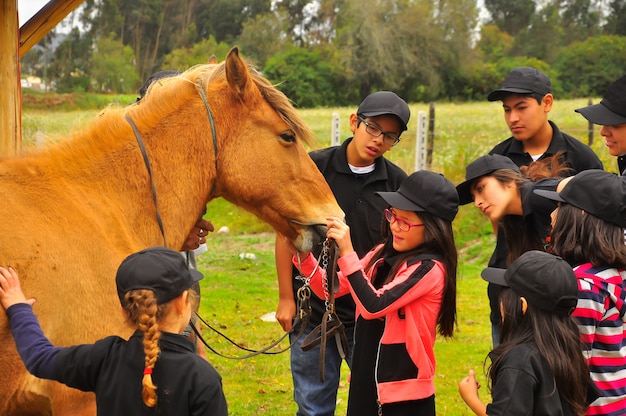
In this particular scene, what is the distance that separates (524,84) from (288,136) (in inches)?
71.8

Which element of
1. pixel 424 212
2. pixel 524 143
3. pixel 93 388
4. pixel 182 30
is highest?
pixel 182 30

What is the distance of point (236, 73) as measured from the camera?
3275mm

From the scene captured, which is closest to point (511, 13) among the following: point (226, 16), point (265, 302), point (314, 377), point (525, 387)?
point (226, 16)

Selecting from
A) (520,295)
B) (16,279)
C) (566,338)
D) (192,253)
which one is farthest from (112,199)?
(566,338)

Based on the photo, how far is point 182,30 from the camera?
1929 inches

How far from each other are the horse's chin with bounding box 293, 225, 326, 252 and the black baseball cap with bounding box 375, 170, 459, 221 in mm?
398

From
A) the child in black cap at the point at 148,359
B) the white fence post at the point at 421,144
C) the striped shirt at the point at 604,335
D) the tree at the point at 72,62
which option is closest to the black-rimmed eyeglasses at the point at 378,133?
the striped shirt at the point at 604,335

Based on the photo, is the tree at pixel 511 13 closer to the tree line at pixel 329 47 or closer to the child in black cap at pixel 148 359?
the tree line at pixel 329 47

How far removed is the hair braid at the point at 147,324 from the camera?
2.09 metres

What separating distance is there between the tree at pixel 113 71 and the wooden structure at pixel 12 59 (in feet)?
107

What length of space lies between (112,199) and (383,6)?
166ft

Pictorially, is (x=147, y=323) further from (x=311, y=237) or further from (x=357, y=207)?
(x=357, y=207)

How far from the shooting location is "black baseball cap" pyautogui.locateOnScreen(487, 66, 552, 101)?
14.2ft

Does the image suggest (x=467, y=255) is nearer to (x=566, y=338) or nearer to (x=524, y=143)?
(x=524, y=143)
